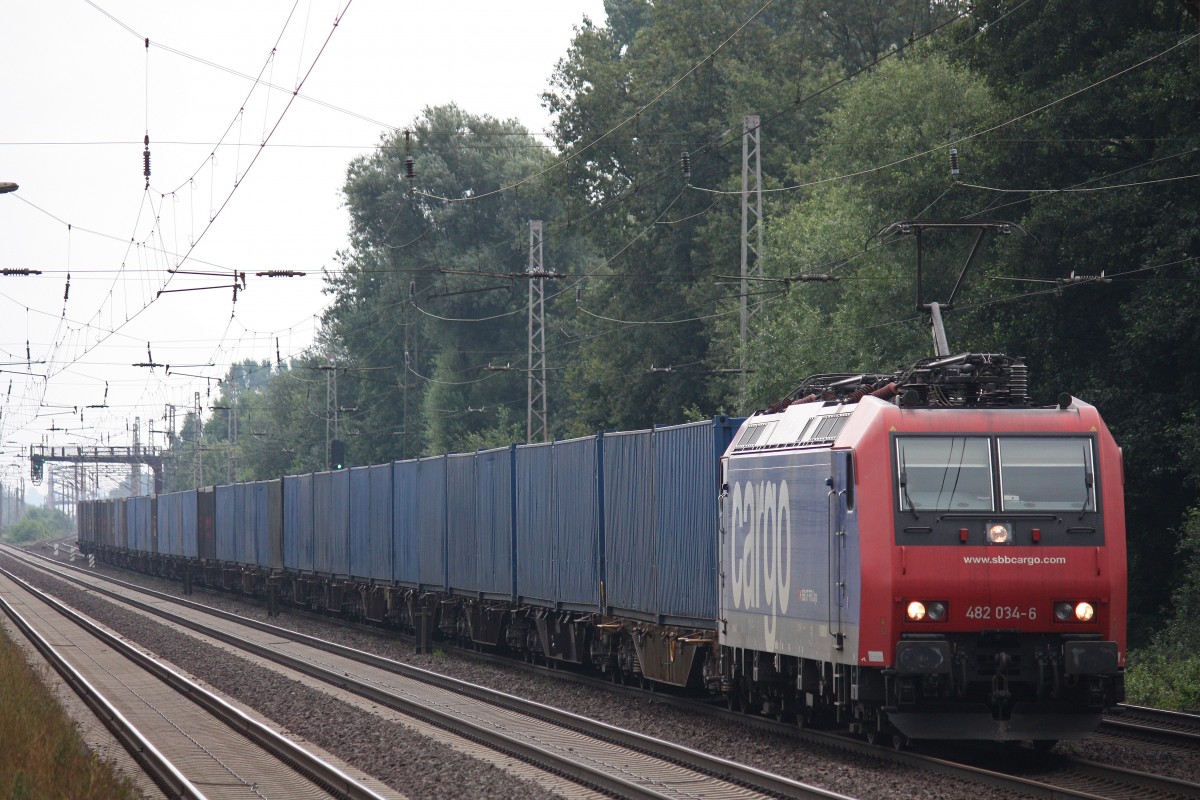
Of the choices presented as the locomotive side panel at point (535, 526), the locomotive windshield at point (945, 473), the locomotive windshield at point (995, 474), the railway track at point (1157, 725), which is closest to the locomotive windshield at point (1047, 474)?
the locomotive windshield at point (995, 474)

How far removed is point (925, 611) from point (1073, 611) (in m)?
1.27

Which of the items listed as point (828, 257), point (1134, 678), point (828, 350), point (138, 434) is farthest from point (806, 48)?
point (138, 434)

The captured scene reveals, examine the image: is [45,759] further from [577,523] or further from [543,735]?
[577,523]

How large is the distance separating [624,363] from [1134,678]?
3887 centimetres

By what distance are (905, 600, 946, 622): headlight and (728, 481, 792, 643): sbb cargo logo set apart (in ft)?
6.67

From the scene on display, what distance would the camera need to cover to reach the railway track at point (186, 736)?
13641 millimetres

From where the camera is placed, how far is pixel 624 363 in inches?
2286

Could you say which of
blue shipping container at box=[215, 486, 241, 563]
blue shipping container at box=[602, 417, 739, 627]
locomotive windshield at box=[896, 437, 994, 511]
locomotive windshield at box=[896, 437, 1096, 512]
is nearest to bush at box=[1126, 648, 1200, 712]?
blue shipping container at box=[602, 417, 739, 627]

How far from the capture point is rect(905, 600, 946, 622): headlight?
12680 millimetres

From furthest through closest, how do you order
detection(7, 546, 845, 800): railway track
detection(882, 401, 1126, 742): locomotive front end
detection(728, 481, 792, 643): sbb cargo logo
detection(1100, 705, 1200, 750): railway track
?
detection(728, 481, 792, 643): sbb cargo logo, detection(1100, 705, 1200, 750): railway track, detection(882, 401, 1126, 742): locomotive front end, detection(7, 546, 845, 800): railway track

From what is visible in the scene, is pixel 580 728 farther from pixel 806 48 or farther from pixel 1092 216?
pixel 806 48

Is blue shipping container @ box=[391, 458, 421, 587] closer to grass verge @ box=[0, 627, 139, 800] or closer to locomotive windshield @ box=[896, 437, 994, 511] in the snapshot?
grass verge @ box=[0, 627, 139, 800]

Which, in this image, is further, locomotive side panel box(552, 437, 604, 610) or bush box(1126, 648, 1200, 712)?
locomotive side panel box(552, 437, 604, 610)

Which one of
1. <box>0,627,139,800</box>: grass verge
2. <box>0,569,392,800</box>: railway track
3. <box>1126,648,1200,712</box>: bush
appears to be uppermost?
<box>0,627,139,800</box>: grass verge
